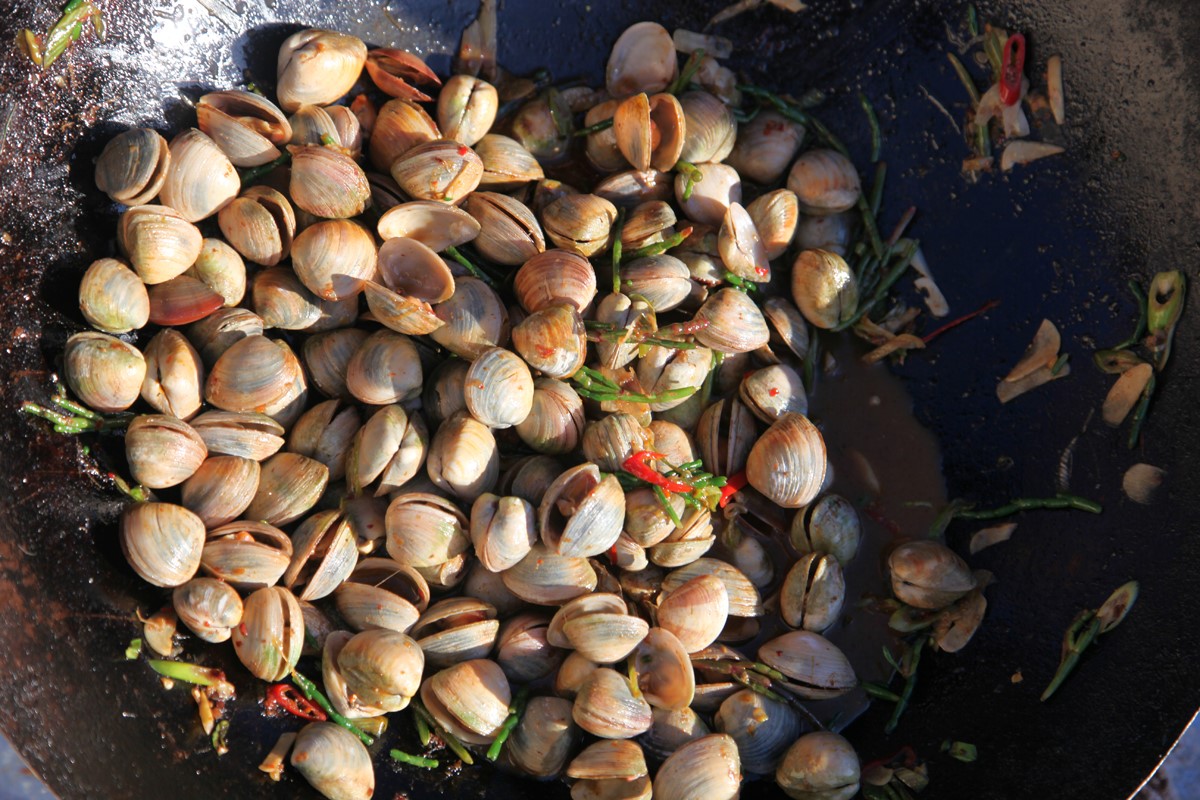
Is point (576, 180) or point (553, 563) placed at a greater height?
point (576, 180)

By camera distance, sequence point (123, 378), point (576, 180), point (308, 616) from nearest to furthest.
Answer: point (123, 378), point (308, 616), point (576, 180)

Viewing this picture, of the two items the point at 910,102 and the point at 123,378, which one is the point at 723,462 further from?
the point at 123,378

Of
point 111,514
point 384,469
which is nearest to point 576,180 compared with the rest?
point 384,469

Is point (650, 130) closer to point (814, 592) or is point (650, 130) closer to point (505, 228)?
point (505, 228)

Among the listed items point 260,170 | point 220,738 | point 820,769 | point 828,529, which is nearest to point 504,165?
point 260,170

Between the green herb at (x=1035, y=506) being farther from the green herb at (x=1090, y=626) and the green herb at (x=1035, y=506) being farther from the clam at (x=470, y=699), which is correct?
→ the clam at (x=470, y=699)

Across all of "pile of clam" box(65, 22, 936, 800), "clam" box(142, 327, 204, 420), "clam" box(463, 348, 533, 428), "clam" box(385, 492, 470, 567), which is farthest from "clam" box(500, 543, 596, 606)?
"clam" box(142, 327, 204, 420)
